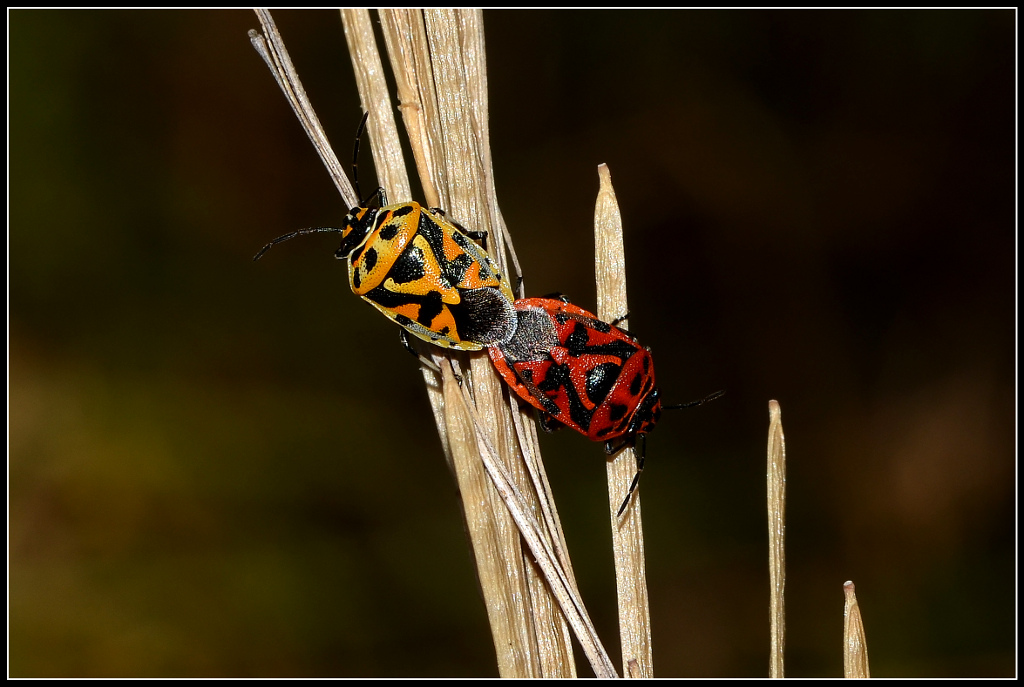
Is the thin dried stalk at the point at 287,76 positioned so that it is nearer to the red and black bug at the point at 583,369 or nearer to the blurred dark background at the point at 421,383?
the red and black bug at the point at 583,369

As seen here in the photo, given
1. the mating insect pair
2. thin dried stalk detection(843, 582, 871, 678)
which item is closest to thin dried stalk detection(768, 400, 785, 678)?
thin dried stalk detection(843, 582, 871, 678)

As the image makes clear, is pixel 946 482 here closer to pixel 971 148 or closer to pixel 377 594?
pixel 971 148

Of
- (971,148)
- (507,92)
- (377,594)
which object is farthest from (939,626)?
(507,92)

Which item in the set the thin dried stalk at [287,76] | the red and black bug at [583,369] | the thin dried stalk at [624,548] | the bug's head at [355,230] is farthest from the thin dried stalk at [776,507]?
the bug's head at [355,230]

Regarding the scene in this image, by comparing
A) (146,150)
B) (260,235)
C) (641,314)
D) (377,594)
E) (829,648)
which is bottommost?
(829,648)

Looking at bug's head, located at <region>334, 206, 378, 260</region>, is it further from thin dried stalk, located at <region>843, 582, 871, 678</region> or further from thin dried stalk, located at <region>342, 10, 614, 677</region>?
thin dried stalk, located at <region>843, 582, 871, 678</region>

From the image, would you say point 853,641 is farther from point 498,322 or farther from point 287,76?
point 287,76
